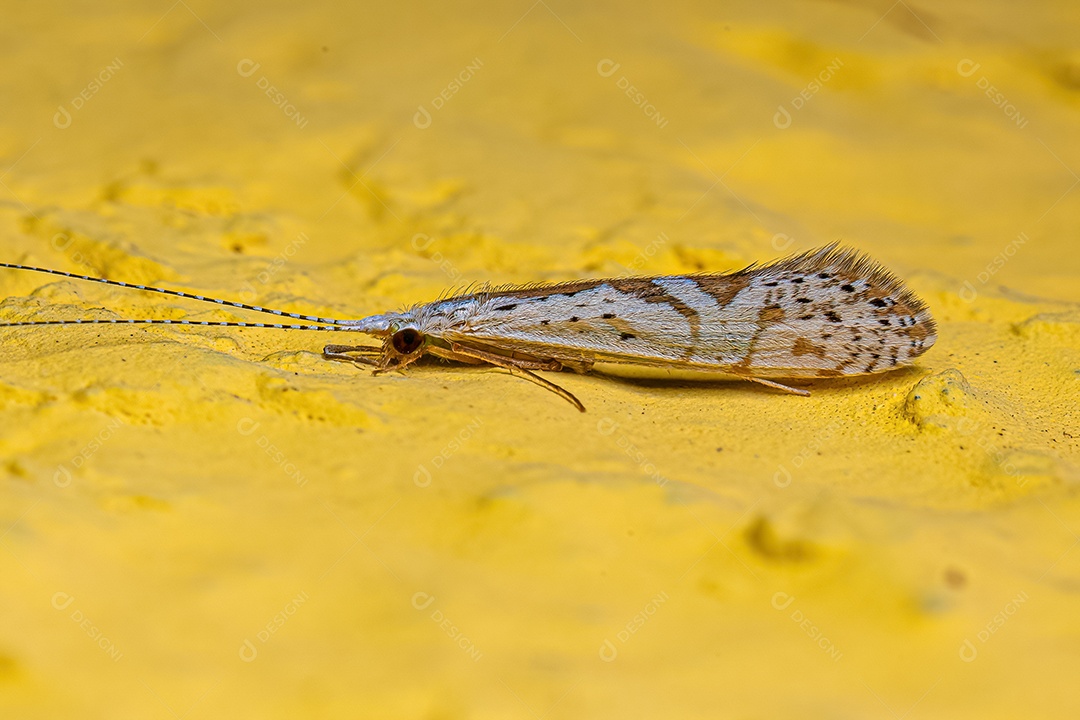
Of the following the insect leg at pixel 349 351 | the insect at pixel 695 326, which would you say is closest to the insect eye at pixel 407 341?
the insect at pixel 695 326

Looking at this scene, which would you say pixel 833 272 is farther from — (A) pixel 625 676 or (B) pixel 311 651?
(B) pixel 311 651

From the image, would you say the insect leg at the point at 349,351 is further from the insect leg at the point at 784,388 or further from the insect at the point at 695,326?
the insect leg at the point at 784,388

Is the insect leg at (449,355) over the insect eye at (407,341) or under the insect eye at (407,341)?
under

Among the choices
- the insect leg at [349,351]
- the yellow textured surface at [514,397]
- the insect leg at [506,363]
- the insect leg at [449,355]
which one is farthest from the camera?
the insect leg at [449,355]

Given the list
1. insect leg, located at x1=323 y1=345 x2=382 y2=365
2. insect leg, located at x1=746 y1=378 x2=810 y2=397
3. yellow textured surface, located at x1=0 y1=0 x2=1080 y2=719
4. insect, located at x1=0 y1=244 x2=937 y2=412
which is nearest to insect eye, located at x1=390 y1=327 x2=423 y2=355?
insect, located at x1=0 y1=244 x2=937 y2=412

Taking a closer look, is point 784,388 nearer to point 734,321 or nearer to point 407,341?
point 734,321

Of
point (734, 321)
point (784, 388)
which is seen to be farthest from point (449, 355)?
point (784, 388)

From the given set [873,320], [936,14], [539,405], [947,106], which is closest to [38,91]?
[539,405]
